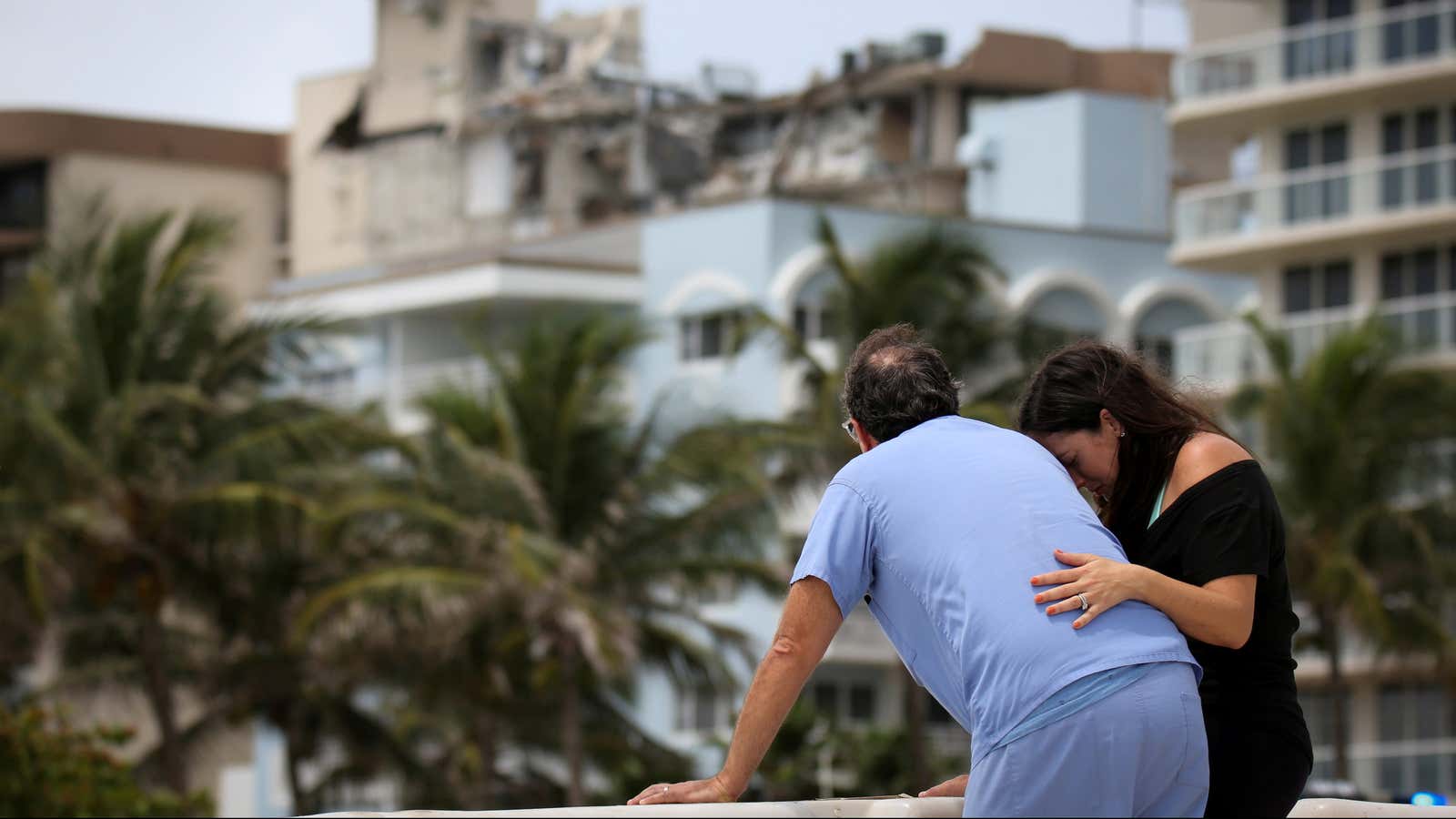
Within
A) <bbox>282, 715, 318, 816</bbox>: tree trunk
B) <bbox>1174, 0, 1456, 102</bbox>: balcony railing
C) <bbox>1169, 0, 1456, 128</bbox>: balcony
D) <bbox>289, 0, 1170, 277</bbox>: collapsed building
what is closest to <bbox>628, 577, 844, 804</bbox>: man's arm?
<bbox>282, 715, 318, 816</bbox>: tree trunk

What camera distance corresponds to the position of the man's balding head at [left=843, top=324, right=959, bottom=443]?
4.79 metres

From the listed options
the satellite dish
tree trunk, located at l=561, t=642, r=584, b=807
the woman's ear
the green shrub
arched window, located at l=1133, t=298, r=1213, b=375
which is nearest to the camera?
the woman's ear

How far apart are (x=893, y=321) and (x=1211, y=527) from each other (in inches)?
1162

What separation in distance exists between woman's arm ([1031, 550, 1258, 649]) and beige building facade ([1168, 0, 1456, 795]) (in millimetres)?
36722

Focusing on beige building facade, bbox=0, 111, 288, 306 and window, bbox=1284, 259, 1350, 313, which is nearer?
window, bbox=1284, 259, 1350, 313

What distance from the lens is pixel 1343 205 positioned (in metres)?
44.0

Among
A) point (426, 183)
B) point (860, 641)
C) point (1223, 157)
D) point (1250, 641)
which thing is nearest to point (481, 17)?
point (426, 183)

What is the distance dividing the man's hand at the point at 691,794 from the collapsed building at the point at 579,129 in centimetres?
4863

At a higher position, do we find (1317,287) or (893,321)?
(1317,287)

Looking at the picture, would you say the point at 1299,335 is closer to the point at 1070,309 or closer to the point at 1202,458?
the point at 1070,309

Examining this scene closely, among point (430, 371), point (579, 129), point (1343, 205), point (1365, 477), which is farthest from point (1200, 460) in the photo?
point (579, 129)

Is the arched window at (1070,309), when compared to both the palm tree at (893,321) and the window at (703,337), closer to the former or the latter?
the window at (703,337)

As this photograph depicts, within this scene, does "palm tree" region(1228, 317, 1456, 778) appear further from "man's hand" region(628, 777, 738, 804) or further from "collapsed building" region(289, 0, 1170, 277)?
"man's hand" region(628, 777, 738, 804)

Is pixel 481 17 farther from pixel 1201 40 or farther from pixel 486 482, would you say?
pixel 486 482
